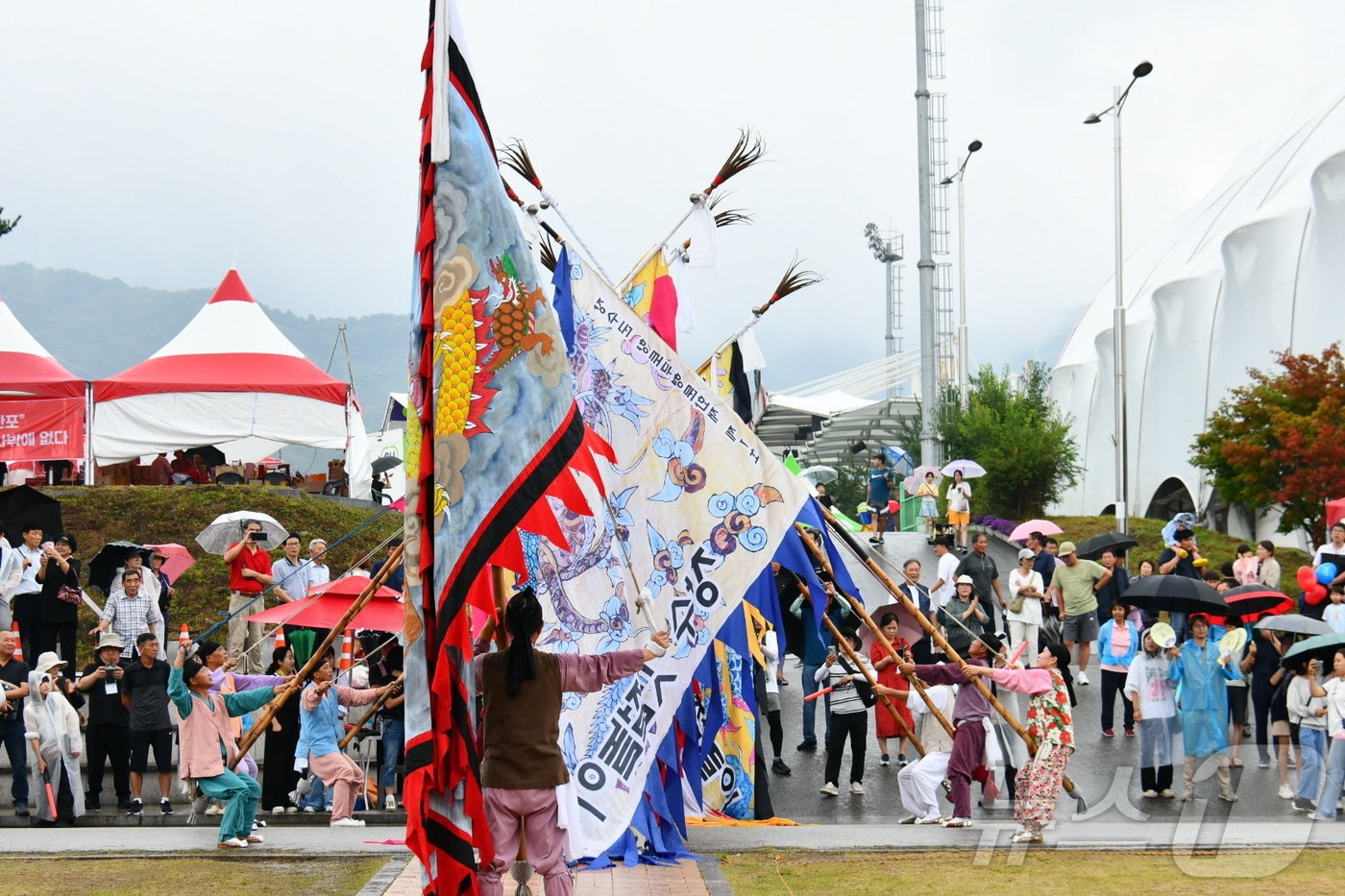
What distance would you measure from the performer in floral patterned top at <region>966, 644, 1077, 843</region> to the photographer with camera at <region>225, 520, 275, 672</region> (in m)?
8.05

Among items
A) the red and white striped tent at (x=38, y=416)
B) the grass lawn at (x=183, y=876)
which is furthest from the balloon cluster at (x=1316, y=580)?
the red and white striped tent at (x=38, y=416)

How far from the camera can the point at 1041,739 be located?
11266 mm

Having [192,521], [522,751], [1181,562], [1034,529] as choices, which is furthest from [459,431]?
[192,521]

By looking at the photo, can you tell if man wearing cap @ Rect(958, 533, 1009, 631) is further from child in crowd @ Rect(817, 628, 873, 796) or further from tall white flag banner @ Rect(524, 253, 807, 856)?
tall white flag banner @ Rect(524, 253, 807, 856)

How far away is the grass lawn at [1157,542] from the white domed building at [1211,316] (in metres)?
2.50

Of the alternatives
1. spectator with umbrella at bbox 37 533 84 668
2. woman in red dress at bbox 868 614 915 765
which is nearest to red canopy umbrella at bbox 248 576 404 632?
spectator with umbrella at bbox 37 533 84 668

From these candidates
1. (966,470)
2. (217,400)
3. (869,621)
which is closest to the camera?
(869,621)

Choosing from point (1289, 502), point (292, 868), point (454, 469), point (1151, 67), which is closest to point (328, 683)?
point (292, 868)

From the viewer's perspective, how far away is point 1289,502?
31.0 metres

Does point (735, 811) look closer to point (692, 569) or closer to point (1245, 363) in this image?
point (692, 569)

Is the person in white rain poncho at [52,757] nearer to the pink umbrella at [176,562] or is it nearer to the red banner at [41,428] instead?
the pink umbrella at [176,562]

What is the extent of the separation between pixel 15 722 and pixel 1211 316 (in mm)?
39390

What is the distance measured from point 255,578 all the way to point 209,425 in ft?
29.8

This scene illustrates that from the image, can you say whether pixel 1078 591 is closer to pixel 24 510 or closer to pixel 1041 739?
pixel 1041 739
